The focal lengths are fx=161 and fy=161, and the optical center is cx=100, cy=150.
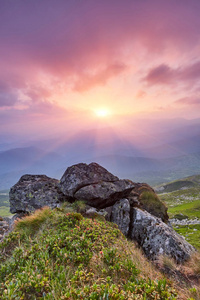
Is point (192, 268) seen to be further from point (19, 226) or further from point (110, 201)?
point (19, 226)

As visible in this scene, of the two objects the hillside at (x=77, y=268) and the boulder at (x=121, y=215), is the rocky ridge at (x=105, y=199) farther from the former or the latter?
the hillside at (x=77, y=268)

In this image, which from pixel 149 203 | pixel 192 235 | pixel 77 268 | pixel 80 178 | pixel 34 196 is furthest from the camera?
pixel 192 235

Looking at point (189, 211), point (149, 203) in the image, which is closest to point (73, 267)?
point (149, 203)

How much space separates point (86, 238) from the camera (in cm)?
866

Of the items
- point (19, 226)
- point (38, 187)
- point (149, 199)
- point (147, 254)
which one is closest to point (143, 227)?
point (147, 254)

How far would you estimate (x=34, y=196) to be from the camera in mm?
18609

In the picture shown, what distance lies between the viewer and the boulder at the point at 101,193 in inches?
669

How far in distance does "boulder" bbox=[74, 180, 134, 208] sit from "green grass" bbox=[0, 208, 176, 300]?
218 inches

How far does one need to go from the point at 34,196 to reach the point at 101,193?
7.89 m

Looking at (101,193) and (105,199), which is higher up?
(101,193)

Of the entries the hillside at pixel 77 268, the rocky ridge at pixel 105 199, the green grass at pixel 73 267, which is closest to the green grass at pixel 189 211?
the rocky ridge at pixel 105 199

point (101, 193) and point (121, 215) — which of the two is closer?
point (121, 215)

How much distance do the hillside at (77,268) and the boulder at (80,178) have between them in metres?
6.35

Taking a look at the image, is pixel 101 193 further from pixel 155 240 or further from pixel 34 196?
pixel 34 196
